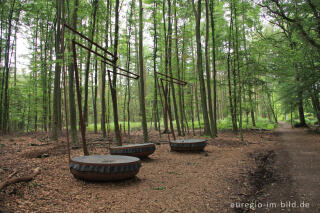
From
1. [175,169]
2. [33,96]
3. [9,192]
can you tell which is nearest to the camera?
[9,192]

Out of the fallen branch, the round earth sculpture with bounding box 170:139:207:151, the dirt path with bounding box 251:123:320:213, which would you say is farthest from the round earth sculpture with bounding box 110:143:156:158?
the dirt path with bounding box 251:123:320:213

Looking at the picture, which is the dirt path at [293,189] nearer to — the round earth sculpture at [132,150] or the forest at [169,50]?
the round earth sculpture at [132,150]

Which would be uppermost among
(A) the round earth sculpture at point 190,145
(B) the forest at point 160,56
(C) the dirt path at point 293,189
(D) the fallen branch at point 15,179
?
(B) the forest at point 160,56

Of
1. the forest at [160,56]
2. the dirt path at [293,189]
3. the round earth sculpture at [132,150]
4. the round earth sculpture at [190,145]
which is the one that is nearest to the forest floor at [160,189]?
the dirt path at [293,189]

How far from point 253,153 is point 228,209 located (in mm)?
5892

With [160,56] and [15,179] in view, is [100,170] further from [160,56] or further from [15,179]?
[160,56]

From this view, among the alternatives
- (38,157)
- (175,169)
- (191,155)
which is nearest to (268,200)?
(175,169)

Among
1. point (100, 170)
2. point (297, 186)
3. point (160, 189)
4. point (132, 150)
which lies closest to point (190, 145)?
point (132, 150)

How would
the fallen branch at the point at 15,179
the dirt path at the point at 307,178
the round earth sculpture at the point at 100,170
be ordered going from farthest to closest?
1. the round earth sculpture at the point at 100,170
2. the dirt path at the point at 307,178
3. the fallen branch at the point at 15,179

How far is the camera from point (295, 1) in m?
8.88

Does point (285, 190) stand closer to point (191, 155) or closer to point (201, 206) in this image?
point (201, 206)

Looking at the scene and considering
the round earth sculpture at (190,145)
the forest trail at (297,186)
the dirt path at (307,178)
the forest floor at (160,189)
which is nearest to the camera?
the forest floor at (160,189)

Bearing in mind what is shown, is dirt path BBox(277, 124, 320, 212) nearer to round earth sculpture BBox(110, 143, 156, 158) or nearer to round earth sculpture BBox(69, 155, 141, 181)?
round earth sculpture BBox(69, 155, 141, 181)

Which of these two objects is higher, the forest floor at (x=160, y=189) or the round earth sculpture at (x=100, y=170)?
the round earth sculpture at (x=100, y=170)
